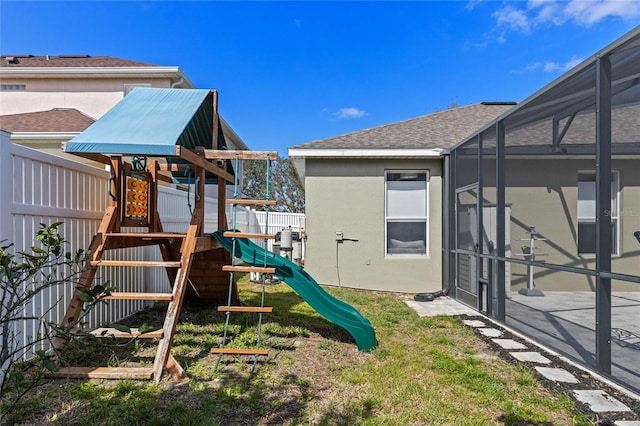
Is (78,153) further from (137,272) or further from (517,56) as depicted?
(517,56)

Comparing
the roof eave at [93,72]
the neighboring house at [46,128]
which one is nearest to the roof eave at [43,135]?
the neighboring house at [46,128]

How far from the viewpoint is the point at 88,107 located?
1282 cm

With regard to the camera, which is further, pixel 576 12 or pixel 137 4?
pixel 137 4

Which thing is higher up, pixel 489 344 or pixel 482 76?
pixel 482 76

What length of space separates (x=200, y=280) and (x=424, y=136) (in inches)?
214

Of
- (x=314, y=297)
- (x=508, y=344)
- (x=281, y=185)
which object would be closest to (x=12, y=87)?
(x=314, y=297)

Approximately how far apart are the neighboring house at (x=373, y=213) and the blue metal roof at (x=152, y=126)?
3.07m

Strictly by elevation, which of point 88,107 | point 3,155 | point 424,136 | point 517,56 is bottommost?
point 3,155

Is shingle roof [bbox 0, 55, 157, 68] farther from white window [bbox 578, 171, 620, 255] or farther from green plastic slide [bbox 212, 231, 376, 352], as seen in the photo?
white window [bbox 578, 171, 620, 255]

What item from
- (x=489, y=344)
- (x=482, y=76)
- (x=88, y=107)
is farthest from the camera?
(x=482, y=76)

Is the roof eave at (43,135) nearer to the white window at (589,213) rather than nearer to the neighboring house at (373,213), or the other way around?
the neighboring house at (373,213)

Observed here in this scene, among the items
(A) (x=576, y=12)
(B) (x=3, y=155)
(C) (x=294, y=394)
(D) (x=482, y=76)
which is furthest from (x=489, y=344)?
(D) (x=482, y=76)

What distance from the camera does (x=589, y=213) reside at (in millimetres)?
4273

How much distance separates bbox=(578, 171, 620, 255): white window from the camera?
3.60 m
